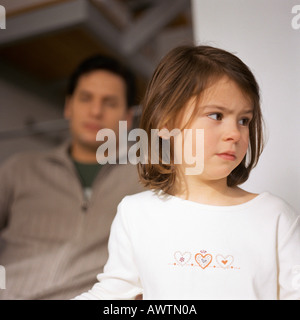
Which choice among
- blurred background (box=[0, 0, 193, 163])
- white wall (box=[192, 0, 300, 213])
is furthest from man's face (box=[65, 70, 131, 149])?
white wall (box=[192, 0, 300, 213])

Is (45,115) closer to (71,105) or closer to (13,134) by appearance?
(13,134)

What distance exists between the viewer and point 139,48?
132cm

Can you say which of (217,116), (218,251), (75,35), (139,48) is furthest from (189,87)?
(139,48)

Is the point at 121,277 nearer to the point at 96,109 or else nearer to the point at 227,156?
the point at 227,156

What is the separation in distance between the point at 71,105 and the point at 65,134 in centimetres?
72

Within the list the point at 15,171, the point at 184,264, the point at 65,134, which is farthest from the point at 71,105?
the point at 65,134

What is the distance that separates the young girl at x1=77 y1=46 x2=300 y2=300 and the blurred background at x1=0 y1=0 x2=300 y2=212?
3cm

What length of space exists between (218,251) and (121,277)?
120 mm

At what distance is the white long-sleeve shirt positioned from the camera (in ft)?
1.22

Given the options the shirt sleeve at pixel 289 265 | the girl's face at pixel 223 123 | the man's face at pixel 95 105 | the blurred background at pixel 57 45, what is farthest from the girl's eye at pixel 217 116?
the blurred background at pixel 57 45

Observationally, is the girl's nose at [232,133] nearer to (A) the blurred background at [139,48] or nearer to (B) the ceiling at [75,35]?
(A) the blurred background at [139,48]

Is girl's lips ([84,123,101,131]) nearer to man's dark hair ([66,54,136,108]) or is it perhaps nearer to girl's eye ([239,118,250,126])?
man's dark hair ([66,54,136,108])

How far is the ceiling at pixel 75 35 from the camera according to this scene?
3.09 feet

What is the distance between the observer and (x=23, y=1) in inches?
33.5
